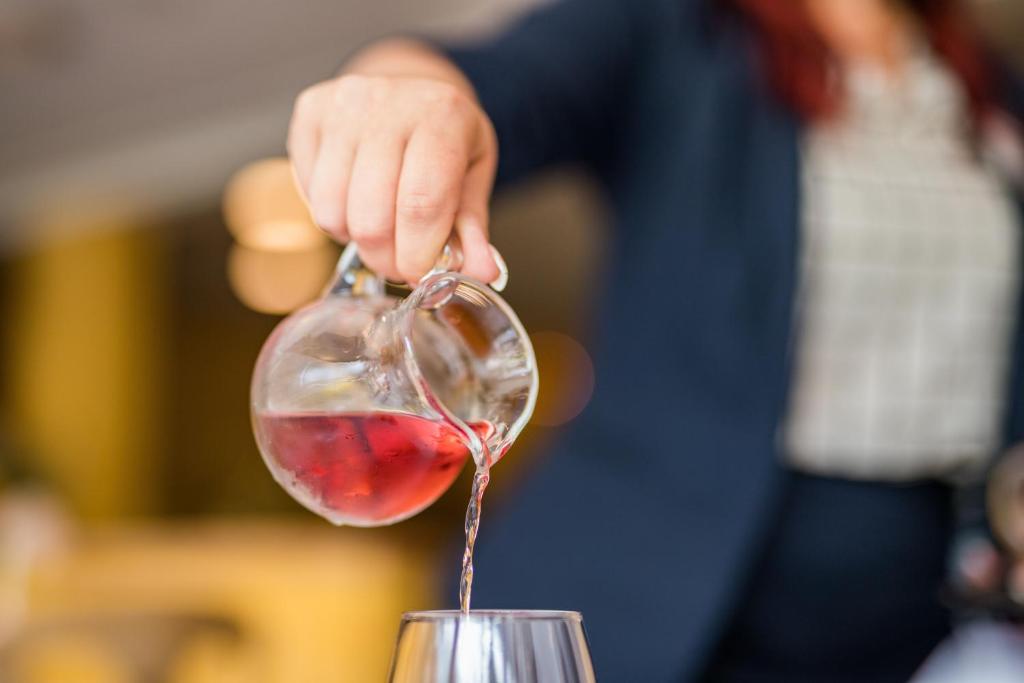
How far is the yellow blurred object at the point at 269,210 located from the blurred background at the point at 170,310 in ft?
0.05

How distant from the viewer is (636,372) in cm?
88

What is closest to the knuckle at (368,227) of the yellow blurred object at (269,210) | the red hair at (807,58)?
the red hair at (807,58)

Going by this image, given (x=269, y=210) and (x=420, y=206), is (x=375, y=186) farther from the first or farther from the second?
(x=269, y=210)

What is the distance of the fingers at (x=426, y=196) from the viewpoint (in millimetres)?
445

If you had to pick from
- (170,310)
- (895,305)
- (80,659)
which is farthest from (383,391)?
(170,310)

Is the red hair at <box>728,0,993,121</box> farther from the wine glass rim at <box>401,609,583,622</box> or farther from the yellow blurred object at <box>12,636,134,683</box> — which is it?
the yellow blurred object at <box>12,636,134,683</box>

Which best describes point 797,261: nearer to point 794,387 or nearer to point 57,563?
point 794,387

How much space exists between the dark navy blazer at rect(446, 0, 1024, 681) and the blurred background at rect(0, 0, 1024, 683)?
82mm

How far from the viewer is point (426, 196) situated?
44 centimetres

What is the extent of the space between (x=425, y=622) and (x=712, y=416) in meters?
0.47

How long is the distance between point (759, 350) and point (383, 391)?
43 cm

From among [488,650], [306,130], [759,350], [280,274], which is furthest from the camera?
[280,274]

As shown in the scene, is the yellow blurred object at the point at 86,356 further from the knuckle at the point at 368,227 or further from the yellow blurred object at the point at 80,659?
the knuckle at the point at 368,227

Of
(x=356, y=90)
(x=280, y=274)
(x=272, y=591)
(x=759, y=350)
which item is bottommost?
(x=272, y=591)
